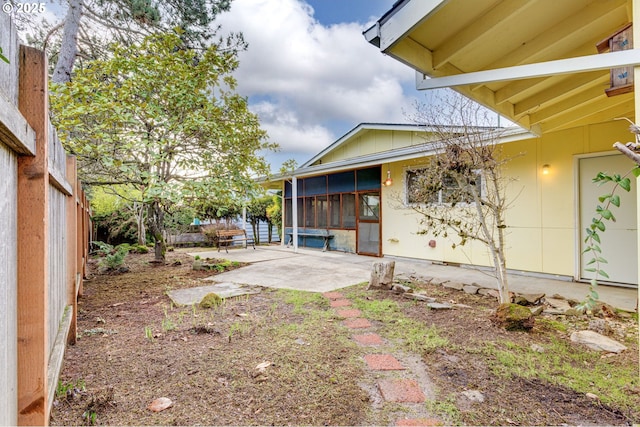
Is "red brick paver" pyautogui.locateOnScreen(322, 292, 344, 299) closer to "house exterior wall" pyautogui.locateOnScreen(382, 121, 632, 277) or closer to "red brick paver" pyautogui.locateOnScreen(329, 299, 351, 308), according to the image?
"red brick paver" pyautogui.locateOnScreen(329, 299, 351, 308)

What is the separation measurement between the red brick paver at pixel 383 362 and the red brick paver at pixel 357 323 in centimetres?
69

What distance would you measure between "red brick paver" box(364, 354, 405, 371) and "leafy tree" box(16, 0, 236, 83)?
24.0 ft

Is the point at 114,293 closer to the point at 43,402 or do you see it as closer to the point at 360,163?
the point at 43,402

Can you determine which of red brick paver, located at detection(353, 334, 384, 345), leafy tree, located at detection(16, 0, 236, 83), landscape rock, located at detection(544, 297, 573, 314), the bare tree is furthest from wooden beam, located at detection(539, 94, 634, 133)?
leafy tree, located at detection(16, 0, 236, 83)

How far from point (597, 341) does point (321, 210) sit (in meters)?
8.16

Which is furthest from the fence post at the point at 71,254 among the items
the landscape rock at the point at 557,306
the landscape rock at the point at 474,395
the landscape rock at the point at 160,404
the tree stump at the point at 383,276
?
the landscape rock at the point at 557,306

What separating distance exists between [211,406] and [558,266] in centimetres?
605

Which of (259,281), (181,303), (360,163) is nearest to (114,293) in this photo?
(181,303)

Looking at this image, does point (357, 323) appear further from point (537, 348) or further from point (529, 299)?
point (529, 299)

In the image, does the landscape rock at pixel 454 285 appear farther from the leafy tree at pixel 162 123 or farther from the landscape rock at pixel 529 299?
the leafy tree at pixel 162 123

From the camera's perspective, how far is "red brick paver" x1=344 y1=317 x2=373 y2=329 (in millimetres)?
3355

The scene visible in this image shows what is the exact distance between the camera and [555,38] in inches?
122

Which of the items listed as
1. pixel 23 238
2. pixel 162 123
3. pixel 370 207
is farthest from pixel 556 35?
pixel 370 207

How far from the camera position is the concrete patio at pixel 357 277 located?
15.2 ft
